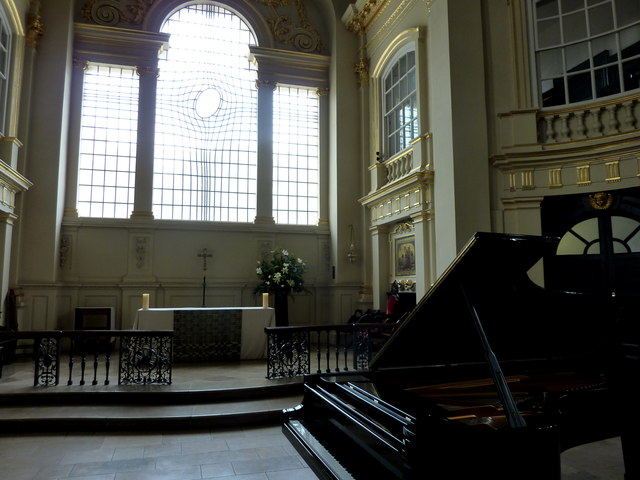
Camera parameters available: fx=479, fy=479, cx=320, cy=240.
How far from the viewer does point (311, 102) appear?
1248 centimetres

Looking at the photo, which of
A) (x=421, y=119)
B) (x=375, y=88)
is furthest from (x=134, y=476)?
(x=375, y=88)

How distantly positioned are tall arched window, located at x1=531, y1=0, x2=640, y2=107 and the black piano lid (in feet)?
15.6

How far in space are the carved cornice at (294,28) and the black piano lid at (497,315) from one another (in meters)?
10.3

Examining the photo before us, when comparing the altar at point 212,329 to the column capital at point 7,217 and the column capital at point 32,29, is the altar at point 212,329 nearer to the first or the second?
the column capital at point 7,217

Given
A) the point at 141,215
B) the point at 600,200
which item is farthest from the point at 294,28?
the point at 600,200

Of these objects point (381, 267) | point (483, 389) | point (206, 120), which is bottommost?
point (483, 389)

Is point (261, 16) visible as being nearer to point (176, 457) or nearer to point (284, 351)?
point (284, 351)

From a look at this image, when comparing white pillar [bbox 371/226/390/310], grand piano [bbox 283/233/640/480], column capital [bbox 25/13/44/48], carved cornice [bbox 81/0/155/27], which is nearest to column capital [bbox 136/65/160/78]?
carved cornice [bbox 81/0/155/27]

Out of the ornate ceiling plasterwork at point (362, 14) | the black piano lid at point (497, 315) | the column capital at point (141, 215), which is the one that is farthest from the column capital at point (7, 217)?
the ornate ceiling plasterwork at point (362, 14)

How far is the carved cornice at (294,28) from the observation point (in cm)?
1215

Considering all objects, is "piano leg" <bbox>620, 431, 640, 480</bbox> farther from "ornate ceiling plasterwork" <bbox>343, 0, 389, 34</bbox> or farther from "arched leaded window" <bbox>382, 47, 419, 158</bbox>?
"ornate ceiling plasterwork" <bbox>343, 0, 389, 34</bbox>

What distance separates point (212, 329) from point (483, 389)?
5.65 metres

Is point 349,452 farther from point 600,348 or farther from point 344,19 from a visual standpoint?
point 344,19

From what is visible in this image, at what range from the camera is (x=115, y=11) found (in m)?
11.1
